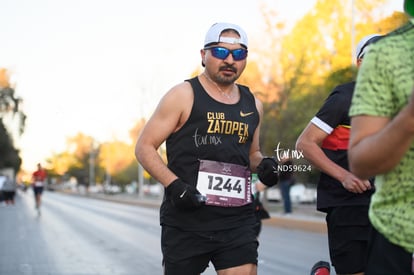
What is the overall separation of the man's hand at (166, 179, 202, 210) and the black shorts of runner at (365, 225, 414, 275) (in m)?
1.61

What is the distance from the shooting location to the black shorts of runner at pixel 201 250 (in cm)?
409

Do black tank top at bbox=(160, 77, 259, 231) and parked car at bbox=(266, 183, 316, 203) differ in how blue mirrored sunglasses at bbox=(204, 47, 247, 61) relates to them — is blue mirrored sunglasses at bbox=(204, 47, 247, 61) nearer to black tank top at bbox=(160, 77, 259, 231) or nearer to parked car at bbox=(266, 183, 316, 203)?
black tank top at bbox=(160, 77, 259, 231)

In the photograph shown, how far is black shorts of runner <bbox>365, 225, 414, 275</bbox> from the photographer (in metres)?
2.39

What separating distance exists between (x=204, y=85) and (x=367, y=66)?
2.10 metres

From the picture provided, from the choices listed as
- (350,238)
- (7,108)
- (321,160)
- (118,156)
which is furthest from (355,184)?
(118,156)

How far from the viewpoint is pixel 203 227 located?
413 cm

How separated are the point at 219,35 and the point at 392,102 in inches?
85.0

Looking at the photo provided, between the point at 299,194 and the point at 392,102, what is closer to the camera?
the point at 392,102

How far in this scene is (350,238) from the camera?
4.48m

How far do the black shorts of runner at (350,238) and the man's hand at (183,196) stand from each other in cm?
100

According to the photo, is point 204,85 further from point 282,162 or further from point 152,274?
point 152,274

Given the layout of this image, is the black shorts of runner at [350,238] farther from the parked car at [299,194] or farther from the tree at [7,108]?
the tree at [7,108]

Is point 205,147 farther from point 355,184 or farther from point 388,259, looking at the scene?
point 388,259

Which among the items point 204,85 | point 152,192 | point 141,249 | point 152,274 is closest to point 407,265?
point 204,85
